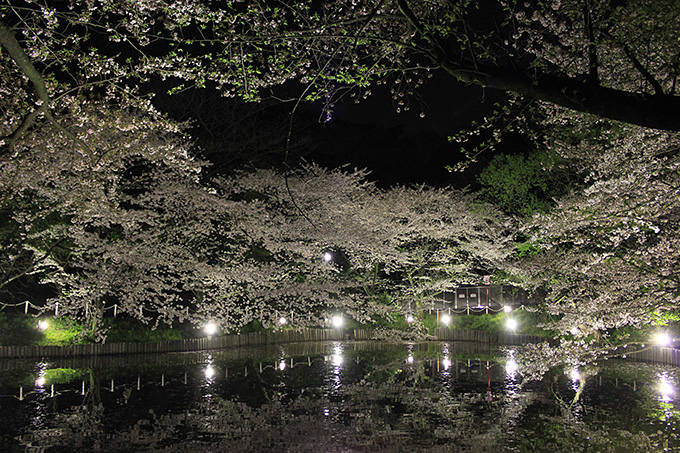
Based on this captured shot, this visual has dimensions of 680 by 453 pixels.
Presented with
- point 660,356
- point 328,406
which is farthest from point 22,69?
point 660,356

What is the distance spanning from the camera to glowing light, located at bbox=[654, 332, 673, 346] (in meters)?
16.8

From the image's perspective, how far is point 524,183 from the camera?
77.3ft

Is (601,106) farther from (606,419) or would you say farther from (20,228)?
(20,228)

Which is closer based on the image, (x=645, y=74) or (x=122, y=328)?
(x=645, y=74)

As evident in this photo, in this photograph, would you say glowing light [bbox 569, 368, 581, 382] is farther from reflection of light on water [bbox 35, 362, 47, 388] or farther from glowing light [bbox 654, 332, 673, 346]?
reflection of light on water [bbox 35, 362, 47, 388]

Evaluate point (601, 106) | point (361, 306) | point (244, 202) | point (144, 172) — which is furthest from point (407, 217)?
point (601, 106)

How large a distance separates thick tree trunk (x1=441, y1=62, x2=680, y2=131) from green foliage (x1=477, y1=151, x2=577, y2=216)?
17.9 metres

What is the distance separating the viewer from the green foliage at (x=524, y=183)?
2228cm

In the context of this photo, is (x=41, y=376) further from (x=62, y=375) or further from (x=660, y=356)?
(x=660, y=356)

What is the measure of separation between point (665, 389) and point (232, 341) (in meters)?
14.0

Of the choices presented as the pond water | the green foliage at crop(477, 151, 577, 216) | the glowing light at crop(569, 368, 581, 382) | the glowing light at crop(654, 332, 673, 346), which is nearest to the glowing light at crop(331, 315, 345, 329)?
the pond water

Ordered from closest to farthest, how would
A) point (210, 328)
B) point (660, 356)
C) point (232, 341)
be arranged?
1. point (660, 356)
2. point (232, 341)
3. point (210, 328)

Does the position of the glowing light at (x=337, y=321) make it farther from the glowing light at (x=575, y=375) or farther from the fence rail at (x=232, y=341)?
the glowing light at (x=575, y=375)

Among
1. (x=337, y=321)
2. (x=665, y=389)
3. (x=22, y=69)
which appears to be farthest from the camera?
(x=337, y=321)
